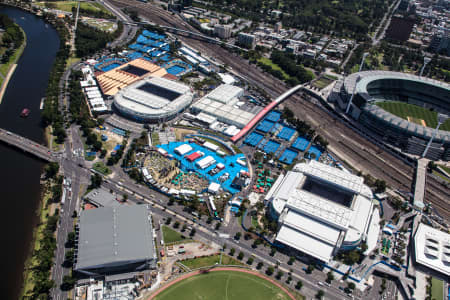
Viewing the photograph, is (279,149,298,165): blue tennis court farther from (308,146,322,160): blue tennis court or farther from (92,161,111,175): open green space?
(92,161,111,175): open green space

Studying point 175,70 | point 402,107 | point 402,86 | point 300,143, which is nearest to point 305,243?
point 300,143

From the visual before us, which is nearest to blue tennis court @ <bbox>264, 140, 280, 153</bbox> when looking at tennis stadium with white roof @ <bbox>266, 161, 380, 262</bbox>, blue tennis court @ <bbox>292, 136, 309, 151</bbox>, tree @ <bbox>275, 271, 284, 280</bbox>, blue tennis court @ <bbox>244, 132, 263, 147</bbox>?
blue tennis court @ <bbox>244, 132, 263, 147</bbox>

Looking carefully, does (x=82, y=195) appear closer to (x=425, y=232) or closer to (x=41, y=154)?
(x=41, y=154)

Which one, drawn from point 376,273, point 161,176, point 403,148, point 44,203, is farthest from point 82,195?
point 403,148

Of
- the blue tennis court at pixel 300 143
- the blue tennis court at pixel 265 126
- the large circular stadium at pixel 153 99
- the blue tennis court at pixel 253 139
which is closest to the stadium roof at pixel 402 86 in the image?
the blue tennis court at pixel 300 143

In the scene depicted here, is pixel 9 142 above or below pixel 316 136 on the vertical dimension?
below

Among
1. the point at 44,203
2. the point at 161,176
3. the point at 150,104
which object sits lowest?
the point at 44,203
